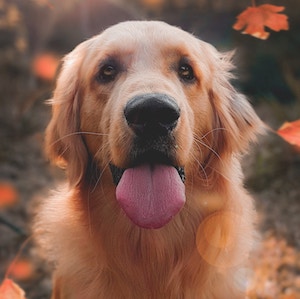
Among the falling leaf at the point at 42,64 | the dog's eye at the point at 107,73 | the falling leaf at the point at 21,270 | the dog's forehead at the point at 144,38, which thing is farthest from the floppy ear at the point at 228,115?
the falling leaf at the point at 42,64

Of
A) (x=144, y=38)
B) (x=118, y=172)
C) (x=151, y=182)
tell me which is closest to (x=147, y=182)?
(x=151, y=182)

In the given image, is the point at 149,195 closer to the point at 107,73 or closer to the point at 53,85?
the point at 107,73

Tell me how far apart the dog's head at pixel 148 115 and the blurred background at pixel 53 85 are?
1.16 meters

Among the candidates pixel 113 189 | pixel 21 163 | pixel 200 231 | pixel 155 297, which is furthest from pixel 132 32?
pixel 21 163

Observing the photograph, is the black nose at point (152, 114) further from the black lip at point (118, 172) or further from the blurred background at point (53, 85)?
the blurred background at point (53, 85)

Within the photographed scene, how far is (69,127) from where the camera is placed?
Result: 2.93 metres

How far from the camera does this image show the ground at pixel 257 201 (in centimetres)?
418

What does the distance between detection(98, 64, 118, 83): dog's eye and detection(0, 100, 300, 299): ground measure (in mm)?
1564

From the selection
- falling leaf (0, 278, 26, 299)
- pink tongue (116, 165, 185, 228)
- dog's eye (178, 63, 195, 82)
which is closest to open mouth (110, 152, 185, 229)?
pink tongue (116, 165, 185, 228)

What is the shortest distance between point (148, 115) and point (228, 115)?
803mm

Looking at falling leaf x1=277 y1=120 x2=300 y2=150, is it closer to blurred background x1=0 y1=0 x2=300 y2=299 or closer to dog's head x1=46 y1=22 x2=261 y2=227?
dog's head x1=46 y1=22 x2=261 y2=227

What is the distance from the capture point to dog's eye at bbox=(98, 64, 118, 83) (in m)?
2.68

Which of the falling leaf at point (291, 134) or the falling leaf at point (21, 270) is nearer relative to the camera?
the falling leaf at point (291, 134)

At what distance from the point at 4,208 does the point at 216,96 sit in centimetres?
326
